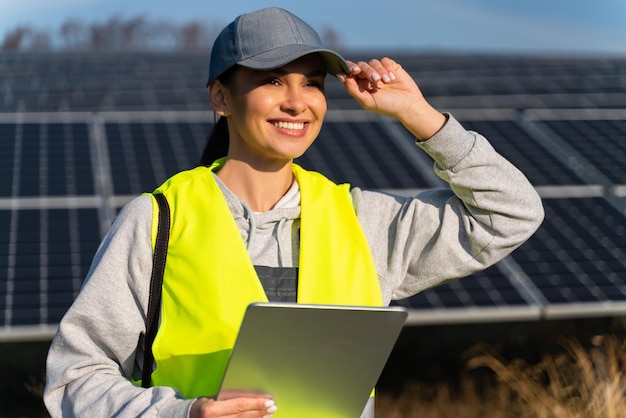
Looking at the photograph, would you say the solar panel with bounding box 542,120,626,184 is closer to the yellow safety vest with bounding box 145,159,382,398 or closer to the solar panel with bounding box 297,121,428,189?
the solar panel with bounding box 297,121,428,189

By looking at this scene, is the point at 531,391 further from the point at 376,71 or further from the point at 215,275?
the point at 215,275

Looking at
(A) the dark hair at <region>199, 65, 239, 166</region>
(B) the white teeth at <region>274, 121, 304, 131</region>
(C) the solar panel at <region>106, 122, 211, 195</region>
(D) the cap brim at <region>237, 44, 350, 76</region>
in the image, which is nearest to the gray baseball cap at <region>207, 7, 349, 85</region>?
(D) the cap brim at <region>237, 44, 350, 76</region>

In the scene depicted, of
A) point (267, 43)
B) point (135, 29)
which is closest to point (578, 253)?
point (267, 43)

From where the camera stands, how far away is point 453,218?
2.72m

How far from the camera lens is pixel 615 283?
627cm

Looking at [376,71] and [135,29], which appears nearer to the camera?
[376,71]

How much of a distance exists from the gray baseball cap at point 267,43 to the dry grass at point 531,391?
3.29 m

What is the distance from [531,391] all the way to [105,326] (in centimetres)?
439

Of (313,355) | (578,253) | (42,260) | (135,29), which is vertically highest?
(313,355)

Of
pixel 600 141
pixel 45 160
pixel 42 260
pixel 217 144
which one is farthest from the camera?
pixel 600 141

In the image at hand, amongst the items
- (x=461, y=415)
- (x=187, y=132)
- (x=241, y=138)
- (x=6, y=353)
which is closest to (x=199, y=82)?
(x=187, y=132)

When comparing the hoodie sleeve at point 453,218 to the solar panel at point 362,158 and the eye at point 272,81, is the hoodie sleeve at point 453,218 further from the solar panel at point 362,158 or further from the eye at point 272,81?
the solar panel at point 362,158

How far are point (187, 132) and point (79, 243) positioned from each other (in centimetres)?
191

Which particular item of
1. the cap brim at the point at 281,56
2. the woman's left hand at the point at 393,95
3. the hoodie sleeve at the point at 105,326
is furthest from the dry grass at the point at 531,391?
the hoodie sleeve at the point at 105,326
